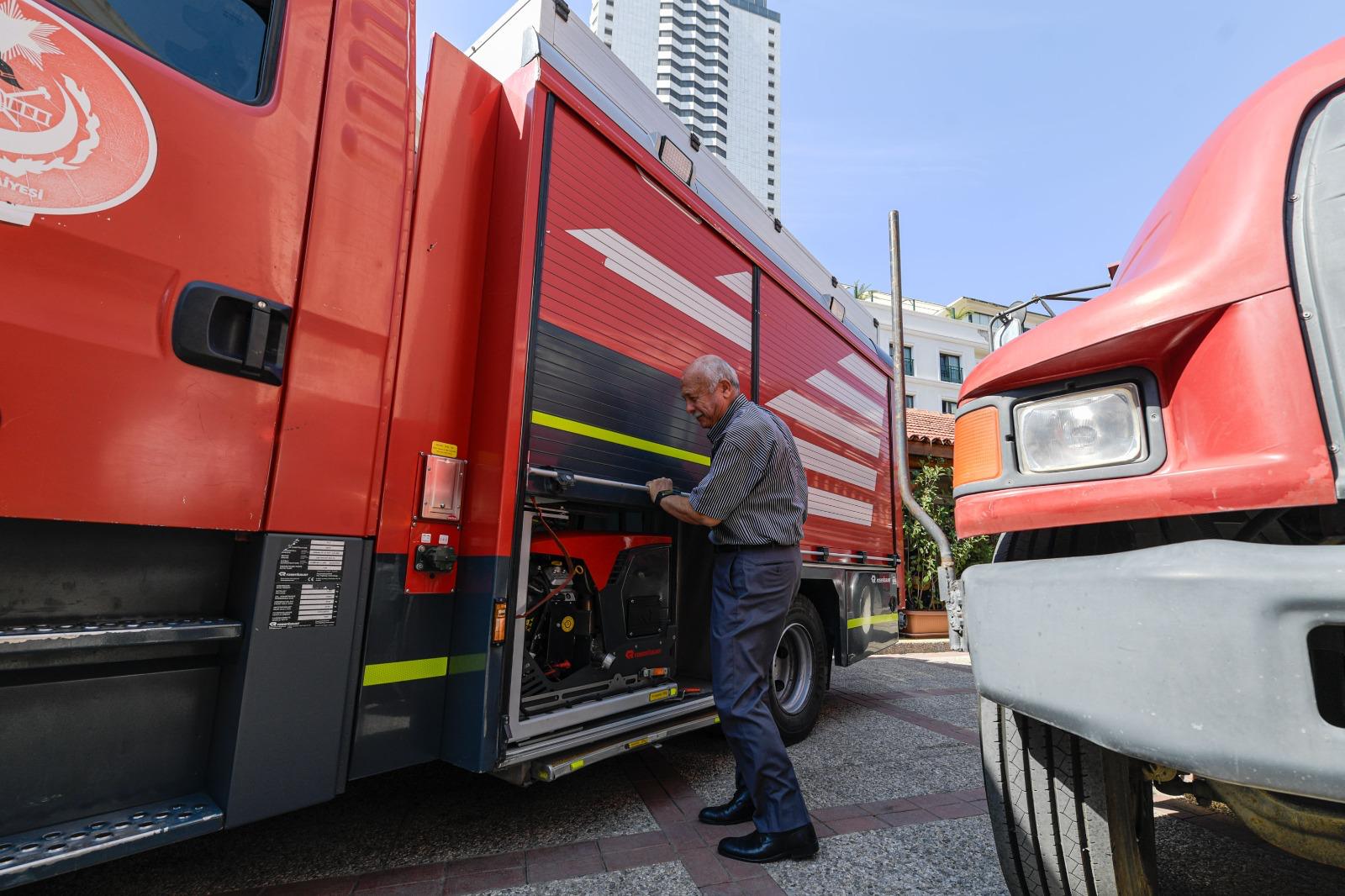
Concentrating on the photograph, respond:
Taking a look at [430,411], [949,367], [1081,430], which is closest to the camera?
[1081,430]

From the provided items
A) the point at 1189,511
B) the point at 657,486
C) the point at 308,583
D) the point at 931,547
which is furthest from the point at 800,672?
the point at 931,547

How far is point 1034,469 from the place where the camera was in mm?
1359

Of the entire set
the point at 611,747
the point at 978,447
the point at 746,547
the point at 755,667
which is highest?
the point at 978,447

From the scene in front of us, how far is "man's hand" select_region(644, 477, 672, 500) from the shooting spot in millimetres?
2682

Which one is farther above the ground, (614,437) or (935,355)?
(935,355)

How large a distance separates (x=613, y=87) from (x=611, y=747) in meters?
2.64

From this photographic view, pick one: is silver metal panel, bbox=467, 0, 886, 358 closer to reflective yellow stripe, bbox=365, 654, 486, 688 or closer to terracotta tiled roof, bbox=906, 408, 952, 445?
reflective yellow stripe, bbox=365, 654, 486, 688

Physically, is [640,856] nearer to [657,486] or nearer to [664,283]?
[657,486]

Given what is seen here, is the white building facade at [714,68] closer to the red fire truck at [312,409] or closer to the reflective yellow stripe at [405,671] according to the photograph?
the red fire truck at [312,409]

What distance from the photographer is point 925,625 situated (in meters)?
8.68

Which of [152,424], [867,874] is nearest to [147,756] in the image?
[152,424]

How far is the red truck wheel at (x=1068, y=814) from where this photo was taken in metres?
1.46

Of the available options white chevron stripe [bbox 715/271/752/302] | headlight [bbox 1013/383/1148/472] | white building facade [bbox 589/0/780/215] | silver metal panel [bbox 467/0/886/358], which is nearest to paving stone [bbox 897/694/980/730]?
white chevron stripe [bbox 715/271/752/302]

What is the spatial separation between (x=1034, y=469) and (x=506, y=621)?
1.55 m
